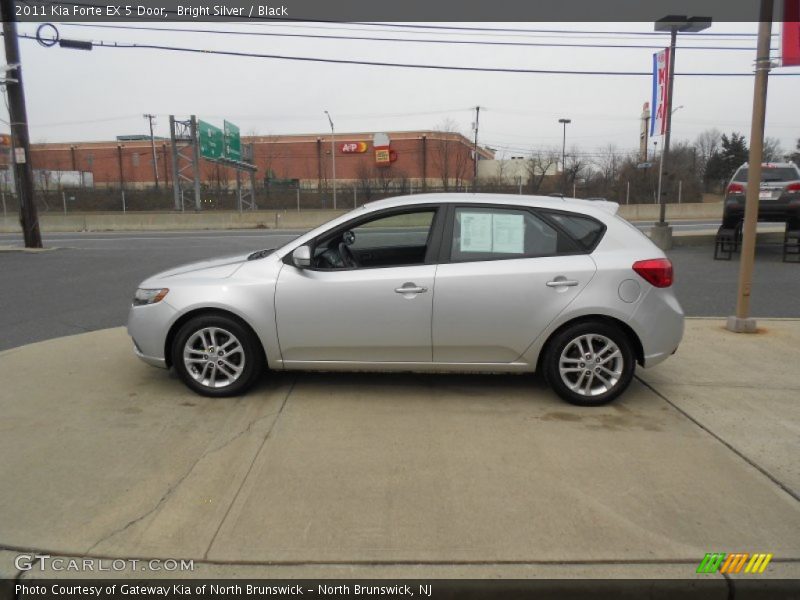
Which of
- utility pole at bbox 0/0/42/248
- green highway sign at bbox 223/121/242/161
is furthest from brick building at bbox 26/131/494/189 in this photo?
utility pole at bbox 0/0/42/248

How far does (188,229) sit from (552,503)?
32014mm

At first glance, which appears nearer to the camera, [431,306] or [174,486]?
[174,486]

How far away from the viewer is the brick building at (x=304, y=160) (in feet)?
227

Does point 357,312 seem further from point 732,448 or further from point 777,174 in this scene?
point 777,174

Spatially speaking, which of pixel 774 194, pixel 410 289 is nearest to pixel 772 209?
pixel 774 194

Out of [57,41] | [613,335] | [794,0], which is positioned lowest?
[613,335]

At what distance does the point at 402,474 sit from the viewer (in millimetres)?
3570

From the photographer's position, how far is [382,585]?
2.64m

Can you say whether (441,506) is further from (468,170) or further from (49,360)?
(468,170)

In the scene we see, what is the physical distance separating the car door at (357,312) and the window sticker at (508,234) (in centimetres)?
48

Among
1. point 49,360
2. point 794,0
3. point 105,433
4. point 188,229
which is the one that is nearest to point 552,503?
point 105,433

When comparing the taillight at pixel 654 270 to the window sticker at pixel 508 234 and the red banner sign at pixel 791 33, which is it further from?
the red banner sign at pixel 791 33

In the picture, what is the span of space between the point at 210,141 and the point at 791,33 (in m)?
38.2

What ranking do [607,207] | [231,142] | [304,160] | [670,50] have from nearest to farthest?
1. [607,207]
2. [670,50]
3. [231,142]
4. [304,160]
